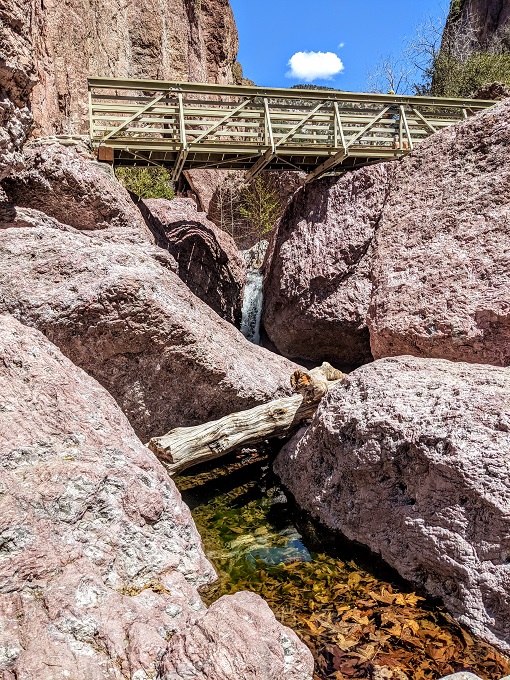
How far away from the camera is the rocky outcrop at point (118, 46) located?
1254 centimetres

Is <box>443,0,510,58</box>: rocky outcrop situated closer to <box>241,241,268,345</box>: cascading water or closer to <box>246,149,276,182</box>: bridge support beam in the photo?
<box>241,241,268,345</box>: cascading water

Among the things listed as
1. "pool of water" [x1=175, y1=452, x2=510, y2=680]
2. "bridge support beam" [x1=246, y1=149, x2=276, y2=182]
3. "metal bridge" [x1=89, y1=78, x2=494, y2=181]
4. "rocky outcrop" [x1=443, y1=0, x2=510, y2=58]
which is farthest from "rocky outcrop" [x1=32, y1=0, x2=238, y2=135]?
"rocky outcrop" [x1=443, y1=0, x2=510, y2=58]

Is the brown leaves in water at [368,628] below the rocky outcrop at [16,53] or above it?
below

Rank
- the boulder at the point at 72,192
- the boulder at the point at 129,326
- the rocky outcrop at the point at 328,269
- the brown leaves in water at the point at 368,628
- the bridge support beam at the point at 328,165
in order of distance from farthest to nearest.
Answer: the bridge support beam at the point at 328,165, the rocky outcrop at the point at 328,269, the boulder at the point at 72,192, the boulder at the point at 129,326, the brown leaves in water at the point at 368,628

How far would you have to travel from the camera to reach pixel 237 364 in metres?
6.49

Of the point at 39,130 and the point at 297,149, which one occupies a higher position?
the point at 39,130

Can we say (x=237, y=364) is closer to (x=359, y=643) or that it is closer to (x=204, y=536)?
(x=204, y=536)

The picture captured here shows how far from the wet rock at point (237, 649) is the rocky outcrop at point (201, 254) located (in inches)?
287

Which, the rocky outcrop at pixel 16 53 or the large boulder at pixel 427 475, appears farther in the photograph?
the rocky outcrop at pixel 16 53

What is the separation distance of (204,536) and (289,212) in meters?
6.37

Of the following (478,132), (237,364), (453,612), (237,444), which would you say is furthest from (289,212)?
(453,612)

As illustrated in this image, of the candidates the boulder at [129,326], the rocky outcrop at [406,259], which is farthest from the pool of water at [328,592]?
the rocky outcrop at [406,259]

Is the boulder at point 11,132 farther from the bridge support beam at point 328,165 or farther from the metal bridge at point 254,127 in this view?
the bridge support beam at point 328,165

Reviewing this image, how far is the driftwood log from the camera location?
541cm
